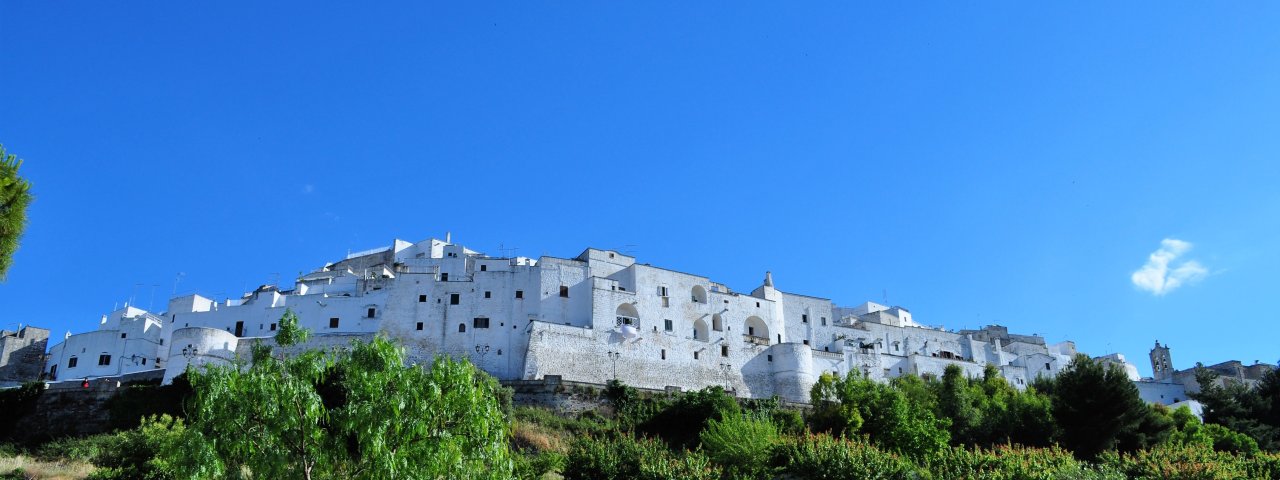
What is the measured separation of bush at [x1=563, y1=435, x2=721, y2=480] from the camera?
2756cm

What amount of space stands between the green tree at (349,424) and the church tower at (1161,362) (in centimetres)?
7824

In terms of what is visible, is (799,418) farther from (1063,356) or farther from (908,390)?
(1063,356)

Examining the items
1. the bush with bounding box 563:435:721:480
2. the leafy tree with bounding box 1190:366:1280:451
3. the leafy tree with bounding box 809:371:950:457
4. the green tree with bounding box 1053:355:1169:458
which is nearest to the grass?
the bush with bounding box 563:435:721:480

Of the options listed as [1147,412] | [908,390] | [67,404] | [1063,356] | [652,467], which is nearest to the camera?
[652,467]

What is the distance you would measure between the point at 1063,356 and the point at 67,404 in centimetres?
6815

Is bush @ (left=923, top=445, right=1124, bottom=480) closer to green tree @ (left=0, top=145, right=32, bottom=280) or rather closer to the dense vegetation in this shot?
the dense vegetation

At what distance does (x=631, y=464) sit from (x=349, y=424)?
14034 mm

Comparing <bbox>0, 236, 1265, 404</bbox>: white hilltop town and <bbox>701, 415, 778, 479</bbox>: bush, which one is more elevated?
<bbox>0, 236, 1265, 404</bbox>: white hilltop town

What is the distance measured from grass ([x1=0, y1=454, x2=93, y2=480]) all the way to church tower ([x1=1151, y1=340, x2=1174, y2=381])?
7830cm

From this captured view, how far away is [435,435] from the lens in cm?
1783

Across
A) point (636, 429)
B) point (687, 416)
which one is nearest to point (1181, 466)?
point (687, 416)

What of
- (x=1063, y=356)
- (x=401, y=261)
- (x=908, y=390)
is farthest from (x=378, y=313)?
(x=1063, y=356)

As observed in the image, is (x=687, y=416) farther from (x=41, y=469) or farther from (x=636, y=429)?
(x=41, y=469)

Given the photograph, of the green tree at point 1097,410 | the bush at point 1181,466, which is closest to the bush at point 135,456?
the bush at point 1181,466
